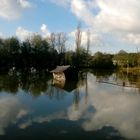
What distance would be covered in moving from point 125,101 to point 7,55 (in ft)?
159

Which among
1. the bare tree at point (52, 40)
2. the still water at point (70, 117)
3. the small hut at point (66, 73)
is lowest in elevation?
the still water at point (70, 117)

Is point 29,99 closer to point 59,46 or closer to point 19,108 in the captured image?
point 19,108

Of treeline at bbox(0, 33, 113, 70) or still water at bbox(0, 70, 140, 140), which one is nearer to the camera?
still water at bbox(0, 70, 140, 140)

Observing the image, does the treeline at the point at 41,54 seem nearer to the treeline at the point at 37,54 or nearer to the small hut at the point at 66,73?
the treeline at the point at 37,54

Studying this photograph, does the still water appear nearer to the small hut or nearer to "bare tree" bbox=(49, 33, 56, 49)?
the small hut

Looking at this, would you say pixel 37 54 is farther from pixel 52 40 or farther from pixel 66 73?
pixel 66 73

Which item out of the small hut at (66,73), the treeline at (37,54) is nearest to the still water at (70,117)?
the small hut at (66,73)

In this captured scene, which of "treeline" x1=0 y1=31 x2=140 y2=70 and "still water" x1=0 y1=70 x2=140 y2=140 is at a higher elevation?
"treeline" x1=0 y1=31 x2=140 y2=70

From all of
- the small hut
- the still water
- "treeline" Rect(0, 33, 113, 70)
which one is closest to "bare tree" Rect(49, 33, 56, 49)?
"treeline" Rect(0, 33, 113, 70)

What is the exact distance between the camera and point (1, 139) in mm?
13148

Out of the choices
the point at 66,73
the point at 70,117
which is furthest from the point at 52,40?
Answer: the point at 70,117

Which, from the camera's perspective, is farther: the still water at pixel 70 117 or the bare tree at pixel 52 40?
the bare tree at pixel 52 40

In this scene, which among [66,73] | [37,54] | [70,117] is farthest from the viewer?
[37,54]

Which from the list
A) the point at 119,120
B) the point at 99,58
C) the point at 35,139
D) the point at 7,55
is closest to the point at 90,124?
the point at 119,120
